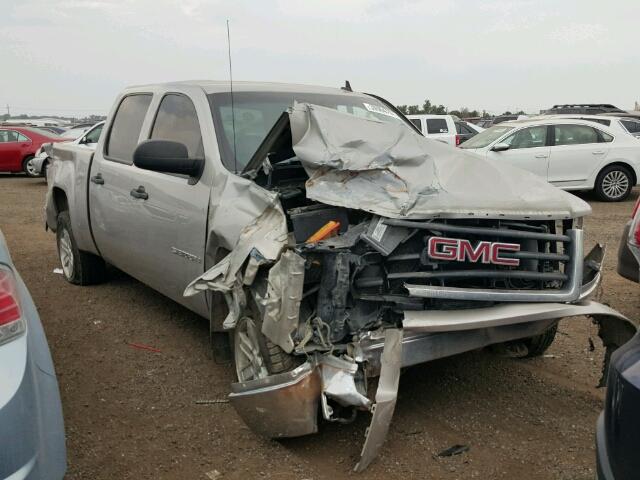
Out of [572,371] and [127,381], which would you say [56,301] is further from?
[572,371]

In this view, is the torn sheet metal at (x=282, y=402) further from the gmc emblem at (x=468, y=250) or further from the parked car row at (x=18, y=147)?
the parked car row at (x=18, y=147)

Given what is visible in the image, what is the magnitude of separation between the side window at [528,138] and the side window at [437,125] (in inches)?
162

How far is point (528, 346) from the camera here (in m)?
4.08

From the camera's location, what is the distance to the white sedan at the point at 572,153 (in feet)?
39.9

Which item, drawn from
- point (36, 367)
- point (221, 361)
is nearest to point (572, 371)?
point (221, 361)

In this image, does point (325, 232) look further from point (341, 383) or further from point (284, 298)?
point (341, 383)

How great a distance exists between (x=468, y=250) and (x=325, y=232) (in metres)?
0.66

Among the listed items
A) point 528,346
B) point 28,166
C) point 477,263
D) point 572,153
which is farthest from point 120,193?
point 28,166

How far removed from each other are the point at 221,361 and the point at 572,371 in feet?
7.23

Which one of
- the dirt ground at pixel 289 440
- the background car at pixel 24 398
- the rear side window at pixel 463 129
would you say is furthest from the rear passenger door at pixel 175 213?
the rear side window at pixel 463 129

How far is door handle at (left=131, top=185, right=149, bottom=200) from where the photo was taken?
176 inches

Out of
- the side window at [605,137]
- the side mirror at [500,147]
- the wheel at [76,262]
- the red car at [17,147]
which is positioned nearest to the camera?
the wheel at [76,262]

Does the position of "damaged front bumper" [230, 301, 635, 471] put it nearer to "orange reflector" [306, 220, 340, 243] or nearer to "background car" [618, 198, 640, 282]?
"orange reflector" [306, 220, 340, 243]

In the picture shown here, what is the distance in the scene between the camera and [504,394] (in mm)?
3775
